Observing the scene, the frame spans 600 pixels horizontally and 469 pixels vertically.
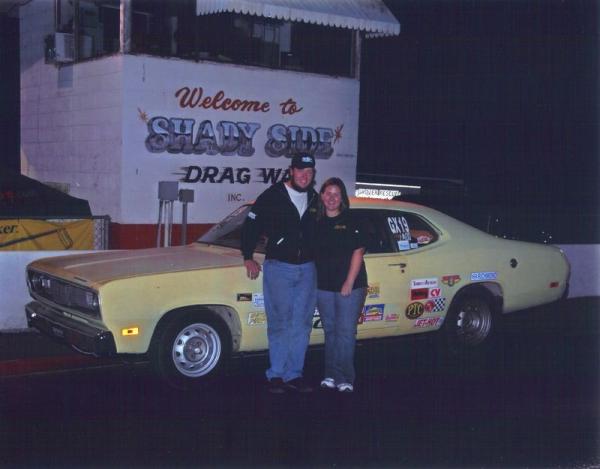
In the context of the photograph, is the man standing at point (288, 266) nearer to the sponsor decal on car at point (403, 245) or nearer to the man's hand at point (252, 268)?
the man's hand at point (252, 268)

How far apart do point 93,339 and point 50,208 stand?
681cm

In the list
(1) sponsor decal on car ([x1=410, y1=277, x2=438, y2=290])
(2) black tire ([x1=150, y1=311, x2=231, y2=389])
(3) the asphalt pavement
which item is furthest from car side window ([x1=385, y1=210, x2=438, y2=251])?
(2) black tire ([x1=150, y1=311, x2=231, y2=389])

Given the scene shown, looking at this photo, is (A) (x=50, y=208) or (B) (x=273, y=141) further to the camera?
(B) (x=273, y=141)

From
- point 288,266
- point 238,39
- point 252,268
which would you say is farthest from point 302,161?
point 238,39

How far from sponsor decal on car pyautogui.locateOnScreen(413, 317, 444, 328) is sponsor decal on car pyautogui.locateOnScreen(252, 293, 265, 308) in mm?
1647

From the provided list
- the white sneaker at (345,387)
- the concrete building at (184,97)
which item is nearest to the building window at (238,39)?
the concrete building at (184,97)

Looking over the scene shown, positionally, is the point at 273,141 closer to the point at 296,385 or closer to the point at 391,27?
the point at 391,27

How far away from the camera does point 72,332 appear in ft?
21.5

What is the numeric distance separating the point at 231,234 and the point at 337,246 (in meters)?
1.47

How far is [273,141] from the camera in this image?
1423 cm

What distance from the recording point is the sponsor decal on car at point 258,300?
272 inches

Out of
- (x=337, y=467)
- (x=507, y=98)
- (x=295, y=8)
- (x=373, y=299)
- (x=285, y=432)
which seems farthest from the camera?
(x=507, y=98)

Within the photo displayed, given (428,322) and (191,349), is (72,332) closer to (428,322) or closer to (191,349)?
(191,349)

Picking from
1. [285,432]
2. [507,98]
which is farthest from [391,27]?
[285,432]
